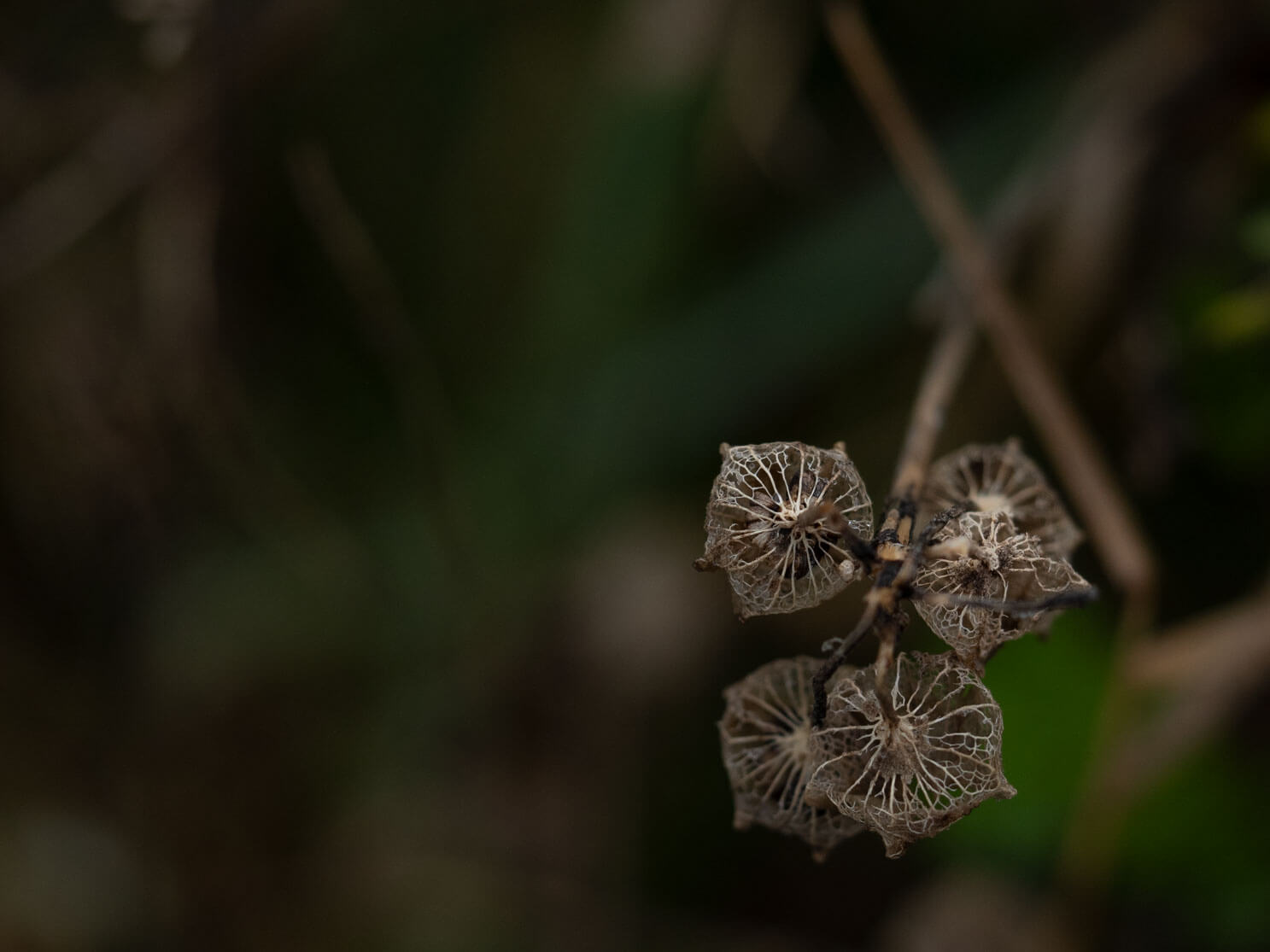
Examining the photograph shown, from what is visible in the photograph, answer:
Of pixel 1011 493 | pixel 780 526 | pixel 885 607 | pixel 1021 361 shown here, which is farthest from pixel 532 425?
pixel 885 607

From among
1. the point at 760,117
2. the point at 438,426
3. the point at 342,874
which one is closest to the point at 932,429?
the point at 760,117

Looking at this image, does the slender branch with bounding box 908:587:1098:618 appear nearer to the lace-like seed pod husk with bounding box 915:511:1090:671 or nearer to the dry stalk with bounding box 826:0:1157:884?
the lace-like seed pod husk with bounding box 915:511:1090:671

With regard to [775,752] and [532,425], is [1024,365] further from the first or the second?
[532,425]

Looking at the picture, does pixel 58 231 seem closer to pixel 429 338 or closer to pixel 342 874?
pixel 429 338

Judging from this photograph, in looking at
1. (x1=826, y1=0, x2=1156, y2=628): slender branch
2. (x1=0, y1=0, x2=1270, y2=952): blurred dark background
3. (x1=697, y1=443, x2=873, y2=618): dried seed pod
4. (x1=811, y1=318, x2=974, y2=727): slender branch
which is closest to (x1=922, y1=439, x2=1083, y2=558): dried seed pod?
(x1=811, y1=318, x2=974, y2=727): slender branch

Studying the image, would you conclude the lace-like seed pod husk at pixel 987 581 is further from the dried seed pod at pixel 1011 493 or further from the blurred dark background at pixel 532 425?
the blurred dark background at pixel 532 425

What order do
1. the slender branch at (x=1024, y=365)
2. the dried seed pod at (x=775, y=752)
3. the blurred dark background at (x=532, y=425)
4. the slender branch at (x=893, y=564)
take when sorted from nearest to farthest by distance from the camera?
the slender branch at (x=893, y=564)
the dried seed pod at (x=775, y=752)
the slender branch at (x=1024, y=365)
the blurred dark background at (x=532, y=425)

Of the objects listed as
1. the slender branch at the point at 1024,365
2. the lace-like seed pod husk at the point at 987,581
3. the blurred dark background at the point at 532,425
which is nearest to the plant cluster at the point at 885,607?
the lace-like seed pod husk at the point at 987,581
